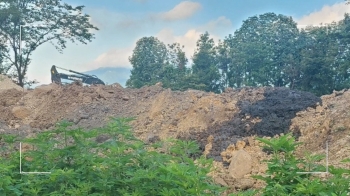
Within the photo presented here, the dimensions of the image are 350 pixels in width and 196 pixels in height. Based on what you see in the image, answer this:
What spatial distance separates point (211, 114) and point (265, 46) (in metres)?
1.64

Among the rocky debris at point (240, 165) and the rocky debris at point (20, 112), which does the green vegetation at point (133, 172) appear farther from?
the rocky debris at point (20, 112)

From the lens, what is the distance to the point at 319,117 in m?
8.55

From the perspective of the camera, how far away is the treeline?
340 inches

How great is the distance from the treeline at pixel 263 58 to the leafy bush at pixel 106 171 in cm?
488

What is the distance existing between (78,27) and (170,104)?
2331 millimetres

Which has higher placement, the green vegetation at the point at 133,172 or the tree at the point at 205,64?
the tree at the point at 205,64

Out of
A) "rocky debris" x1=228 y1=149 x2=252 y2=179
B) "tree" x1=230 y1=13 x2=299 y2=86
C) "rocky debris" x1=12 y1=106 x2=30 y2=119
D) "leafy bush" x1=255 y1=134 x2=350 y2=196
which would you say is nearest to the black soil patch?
"tree" x1=230 y1=13 x2=299 y2=86

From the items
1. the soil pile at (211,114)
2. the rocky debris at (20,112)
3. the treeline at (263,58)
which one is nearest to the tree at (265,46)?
the treeline at (263,58)

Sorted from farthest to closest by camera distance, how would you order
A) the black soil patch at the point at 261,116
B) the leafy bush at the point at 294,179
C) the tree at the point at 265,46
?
the black soil patch at the point at 261,116, the tree at the point at 265,46, the leafy bush at the point at 294,179

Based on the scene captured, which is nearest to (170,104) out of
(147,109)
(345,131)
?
(147,109)

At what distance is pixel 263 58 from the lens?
8609 millimetres

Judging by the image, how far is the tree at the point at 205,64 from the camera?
9.27 meters

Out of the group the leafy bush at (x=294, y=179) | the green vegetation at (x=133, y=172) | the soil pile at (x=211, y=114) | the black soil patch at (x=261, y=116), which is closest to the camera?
the leafy bush at (x=294, y=179)

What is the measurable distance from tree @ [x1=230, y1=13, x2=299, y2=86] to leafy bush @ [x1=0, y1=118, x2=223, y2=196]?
476 cm
